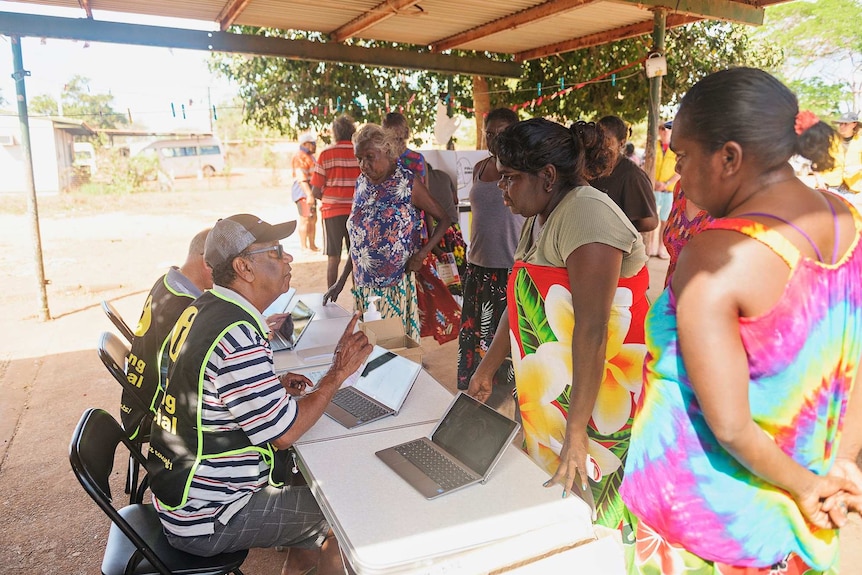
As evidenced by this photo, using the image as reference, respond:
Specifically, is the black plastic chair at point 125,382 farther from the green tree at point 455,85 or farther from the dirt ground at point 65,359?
the green tree at point 455,85

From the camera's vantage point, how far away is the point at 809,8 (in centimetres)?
1861

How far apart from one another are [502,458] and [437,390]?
1.91 ft

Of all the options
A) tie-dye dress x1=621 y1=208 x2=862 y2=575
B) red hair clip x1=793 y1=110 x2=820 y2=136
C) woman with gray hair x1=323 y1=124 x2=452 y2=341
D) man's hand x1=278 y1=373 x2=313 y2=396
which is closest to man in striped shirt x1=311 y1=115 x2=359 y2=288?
woman with gray hair x1=323 y1=124 x2=452 y2=341

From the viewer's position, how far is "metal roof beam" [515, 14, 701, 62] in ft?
19.3

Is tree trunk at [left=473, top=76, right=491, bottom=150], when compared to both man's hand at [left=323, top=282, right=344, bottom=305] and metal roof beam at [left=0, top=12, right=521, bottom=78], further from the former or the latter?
man's hand at [left=323, top=282, right=344, bottom=305]

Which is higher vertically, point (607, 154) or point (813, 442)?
point (607, 154)

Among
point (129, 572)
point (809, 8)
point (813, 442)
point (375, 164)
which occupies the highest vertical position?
point (809, 8)

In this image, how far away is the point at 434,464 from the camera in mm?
1722

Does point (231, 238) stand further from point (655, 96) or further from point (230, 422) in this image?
point (655, 96)

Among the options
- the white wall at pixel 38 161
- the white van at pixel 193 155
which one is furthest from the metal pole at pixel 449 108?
the white van at pixel 193 155

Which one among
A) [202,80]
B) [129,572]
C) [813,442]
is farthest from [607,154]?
[202,80]

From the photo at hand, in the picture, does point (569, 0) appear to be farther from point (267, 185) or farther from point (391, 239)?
point (267, 185)

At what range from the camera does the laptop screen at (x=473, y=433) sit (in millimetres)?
1669

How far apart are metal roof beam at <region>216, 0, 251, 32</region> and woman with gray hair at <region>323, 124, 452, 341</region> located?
7.24 ft
